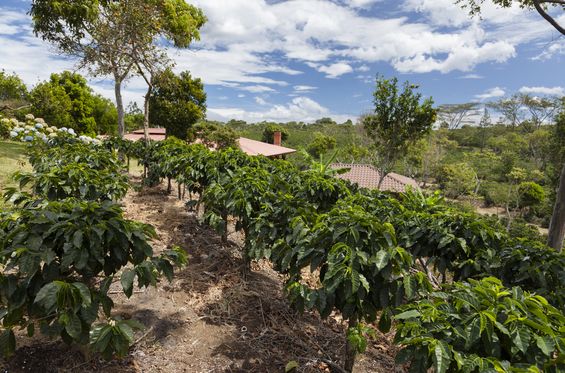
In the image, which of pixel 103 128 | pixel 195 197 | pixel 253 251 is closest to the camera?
pixel 253 251

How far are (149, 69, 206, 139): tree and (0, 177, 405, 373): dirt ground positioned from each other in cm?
1830

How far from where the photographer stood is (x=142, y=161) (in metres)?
11.7

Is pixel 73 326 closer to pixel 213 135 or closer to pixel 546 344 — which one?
pixel 546 344

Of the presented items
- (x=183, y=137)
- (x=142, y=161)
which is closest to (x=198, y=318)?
(x=142, y=161)

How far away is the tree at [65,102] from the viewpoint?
22.7 m

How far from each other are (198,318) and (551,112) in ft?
208

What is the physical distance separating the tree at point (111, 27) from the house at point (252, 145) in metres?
7.30

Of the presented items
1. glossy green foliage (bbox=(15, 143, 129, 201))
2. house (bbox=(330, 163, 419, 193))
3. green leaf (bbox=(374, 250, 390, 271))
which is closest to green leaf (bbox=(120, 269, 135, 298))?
green leaf (bbox=(374, 250, 390, 271))

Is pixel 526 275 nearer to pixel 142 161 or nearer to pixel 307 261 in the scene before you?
pixel 307 261

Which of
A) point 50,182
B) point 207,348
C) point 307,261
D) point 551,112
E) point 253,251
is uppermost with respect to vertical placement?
point 551,112

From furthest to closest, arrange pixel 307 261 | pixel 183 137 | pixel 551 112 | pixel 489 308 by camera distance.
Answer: pixel 551 112 < pixel 183 137 < pixel 307 261 < pixel 489 308

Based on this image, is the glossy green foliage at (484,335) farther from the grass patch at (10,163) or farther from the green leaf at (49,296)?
the grass patch at (10,163)

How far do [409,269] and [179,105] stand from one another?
2220cm

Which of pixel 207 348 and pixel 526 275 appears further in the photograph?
pixel 207 348
